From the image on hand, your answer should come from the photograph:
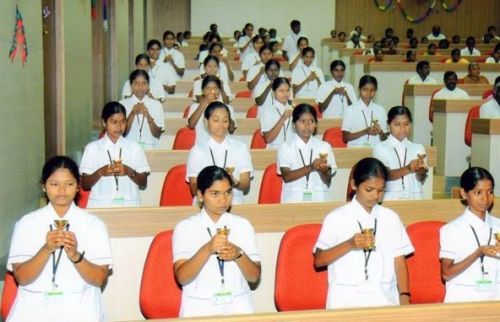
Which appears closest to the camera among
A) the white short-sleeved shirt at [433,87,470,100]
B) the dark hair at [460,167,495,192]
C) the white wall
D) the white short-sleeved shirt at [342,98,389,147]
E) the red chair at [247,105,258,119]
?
the dark hair at [460,167,495,192]

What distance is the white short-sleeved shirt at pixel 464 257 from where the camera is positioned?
391 centimetres

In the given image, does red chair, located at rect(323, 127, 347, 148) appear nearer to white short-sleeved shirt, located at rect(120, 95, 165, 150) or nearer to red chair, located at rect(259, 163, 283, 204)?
white short-sleeved shirt, located at rect(120, 95, 165, 150)

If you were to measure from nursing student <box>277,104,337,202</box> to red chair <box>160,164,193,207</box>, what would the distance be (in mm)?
688

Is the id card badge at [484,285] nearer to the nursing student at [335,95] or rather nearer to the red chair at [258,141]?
the red chair at [258,141]

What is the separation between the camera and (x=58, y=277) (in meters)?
3.46

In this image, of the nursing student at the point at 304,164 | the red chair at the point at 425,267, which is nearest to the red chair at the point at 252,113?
the nursing student at the point at 304,164

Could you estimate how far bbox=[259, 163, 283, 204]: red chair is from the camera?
A: 579 cm

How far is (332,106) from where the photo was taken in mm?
9773

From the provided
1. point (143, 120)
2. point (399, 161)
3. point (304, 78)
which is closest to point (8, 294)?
point (399, 161)

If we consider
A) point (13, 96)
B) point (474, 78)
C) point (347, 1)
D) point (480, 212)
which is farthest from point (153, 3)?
point (480, 212)

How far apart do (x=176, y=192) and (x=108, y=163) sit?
1.67 ft

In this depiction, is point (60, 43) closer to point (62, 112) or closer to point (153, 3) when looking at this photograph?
point (62, 112)

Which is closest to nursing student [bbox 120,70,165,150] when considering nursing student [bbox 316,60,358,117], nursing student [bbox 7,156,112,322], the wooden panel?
nursing student [bbox 316,60,358,117]

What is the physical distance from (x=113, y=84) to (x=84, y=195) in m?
8.17
